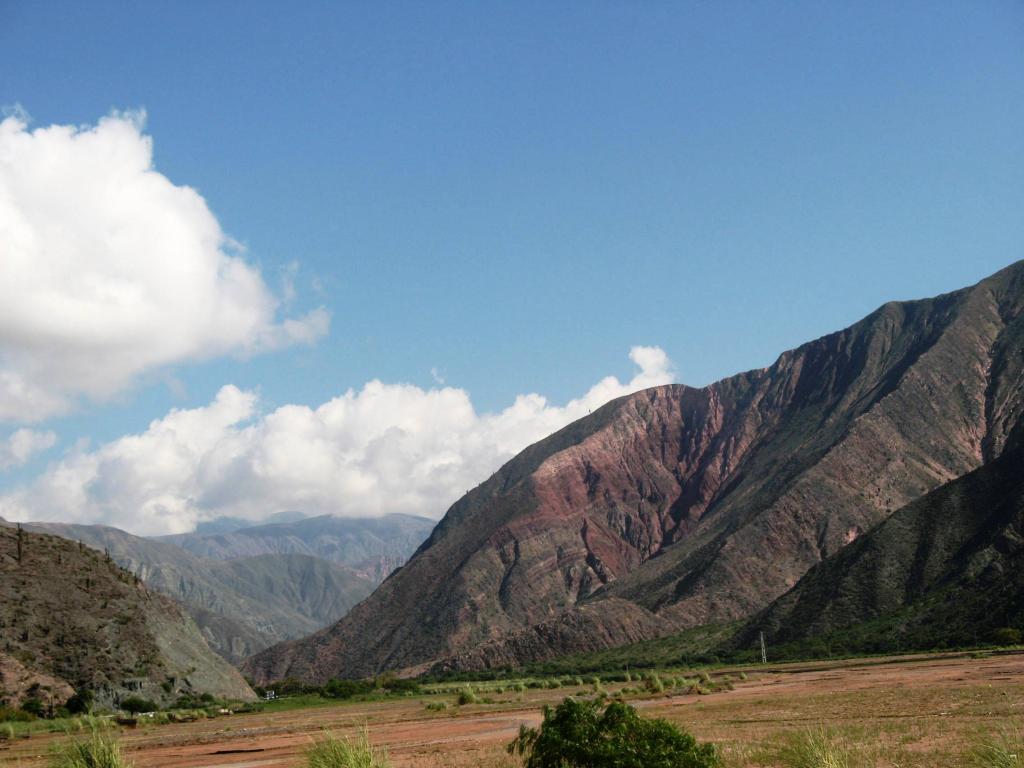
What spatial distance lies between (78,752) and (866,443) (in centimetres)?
14167

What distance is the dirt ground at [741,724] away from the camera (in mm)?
23062

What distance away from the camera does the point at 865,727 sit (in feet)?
83.9

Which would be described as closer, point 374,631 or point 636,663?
point 636,663

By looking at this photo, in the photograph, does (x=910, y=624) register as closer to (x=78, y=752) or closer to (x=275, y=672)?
(x=78, y=752)

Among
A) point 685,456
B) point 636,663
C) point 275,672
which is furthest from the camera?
point 685,456

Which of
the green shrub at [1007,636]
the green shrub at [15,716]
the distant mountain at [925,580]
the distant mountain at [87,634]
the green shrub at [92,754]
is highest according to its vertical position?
the distant mountain at [87,634]

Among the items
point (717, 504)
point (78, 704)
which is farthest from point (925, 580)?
point (78, 704)

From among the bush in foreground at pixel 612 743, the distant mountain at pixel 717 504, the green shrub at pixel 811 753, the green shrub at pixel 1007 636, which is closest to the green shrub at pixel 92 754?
the bush in foreground at pixel 612 743

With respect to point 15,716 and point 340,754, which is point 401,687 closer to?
point 15,716

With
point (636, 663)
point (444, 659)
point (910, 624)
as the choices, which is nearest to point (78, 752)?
point (910, 624)

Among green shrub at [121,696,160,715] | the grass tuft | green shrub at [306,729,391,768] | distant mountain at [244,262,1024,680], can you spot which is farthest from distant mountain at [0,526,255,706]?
the grass tuft

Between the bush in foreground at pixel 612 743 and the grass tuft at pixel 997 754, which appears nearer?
→ the grass tuft at pixel 997 754

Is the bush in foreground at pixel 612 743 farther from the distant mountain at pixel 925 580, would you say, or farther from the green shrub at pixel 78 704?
the distant mountain at pixel 925 580

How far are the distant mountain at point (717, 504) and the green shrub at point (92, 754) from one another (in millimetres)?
111988
